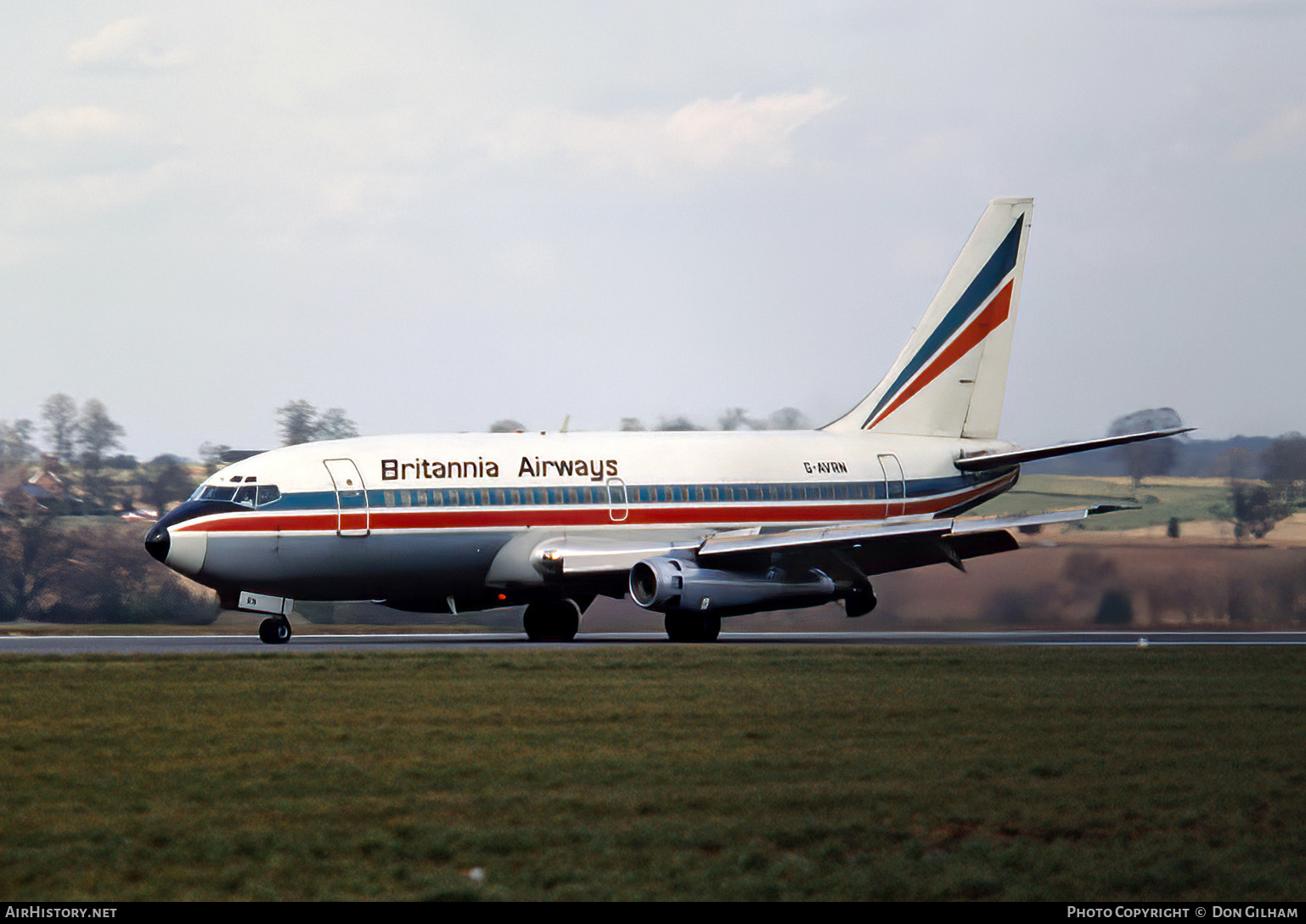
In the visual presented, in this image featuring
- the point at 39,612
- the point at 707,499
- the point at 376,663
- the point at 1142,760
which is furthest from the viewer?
the point at 39,612

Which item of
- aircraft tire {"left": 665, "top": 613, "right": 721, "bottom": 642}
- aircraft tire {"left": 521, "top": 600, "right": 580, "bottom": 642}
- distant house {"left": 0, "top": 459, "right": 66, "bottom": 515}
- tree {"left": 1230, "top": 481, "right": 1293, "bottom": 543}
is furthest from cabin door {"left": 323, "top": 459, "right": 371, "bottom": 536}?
distant house {"left": 0, "top": 459, "right": 66, "bottom": 515}

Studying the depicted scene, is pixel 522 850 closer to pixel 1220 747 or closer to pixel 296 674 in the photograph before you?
pixel 1220 747

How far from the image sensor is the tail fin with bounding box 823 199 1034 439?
41.8 m

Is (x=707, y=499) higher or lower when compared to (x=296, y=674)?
higher

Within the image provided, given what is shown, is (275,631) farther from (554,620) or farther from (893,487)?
(893,487)

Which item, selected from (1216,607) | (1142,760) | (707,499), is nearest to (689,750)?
(1142,760)

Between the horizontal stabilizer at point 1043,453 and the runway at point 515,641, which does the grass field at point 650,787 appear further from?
the horizontal stabilizer at point 1043,453

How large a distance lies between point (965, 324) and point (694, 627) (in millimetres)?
13211

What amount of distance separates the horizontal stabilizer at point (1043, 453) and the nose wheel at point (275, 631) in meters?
17.4

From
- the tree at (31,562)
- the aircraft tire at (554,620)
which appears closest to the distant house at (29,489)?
the tree at (31,562)

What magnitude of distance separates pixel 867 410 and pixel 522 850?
31671mm

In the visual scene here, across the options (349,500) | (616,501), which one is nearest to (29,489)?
(349,500)

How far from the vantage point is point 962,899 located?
1001 centimetres

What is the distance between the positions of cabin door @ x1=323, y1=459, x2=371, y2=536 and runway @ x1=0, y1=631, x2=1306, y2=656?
93.6 inches
